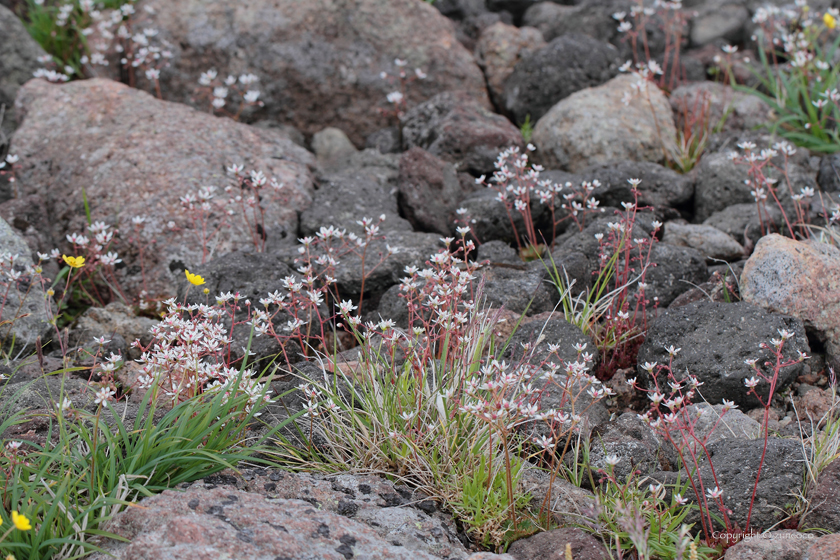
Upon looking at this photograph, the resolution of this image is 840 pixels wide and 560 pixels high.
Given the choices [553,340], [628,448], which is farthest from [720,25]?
[628,448]

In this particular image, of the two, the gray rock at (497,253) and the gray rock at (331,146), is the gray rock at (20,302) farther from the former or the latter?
the gray rock at (331,146)

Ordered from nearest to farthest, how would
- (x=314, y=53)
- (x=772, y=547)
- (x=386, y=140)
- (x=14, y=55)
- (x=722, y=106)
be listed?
(x=772, y=547) → (x=722, y=106) → (x=14, y=55) → (x=386, y=140) → (x=314, y=53)

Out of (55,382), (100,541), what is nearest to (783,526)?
(100,541)

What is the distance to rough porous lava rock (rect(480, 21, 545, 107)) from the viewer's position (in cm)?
745

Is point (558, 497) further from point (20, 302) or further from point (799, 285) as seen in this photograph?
point (20, 302)

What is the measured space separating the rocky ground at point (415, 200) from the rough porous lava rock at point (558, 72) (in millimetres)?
21

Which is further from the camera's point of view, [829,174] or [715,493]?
[829,174]

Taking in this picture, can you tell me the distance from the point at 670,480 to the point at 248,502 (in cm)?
180

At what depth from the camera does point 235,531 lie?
2.32 m

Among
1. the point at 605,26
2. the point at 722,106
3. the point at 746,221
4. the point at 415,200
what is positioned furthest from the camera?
the point at 605,26

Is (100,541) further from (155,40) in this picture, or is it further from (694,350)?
(155,40)

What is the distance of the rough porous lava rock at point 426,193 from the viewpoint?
17.5ft

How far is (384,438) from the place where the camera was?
2.98m

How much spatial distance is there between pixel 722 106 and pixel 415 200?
3.46 meters
